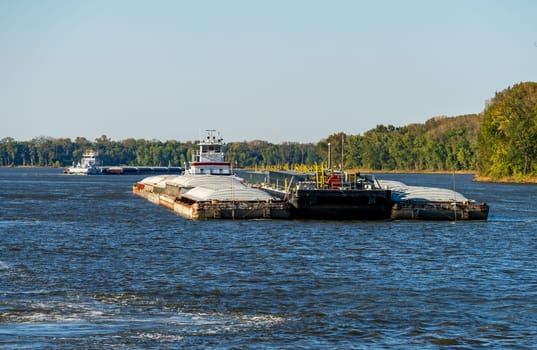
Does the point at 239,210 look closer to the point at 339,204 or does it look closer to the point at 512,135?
the point at 339,204

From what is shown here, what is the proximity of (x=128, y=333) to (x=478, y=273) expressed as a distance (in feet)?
64.0

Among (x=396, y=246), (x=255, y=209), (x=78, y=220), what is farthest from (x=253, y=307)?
(x=78, y=220)

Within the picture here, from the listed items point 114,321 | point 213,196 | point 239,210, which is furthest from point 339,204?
point 114,321

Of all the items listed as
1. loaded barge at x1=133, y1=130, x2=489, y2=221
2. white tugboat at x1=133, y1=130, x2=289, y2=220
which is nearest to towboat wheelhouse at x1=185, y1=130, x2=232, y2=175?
white tugboat at x1=133, y1=130, x2=289, y2=220

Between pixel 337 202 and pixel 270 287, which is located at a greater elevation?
pixel 337 202

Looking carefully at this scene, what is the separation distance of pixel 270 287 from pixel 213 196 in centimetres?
3744

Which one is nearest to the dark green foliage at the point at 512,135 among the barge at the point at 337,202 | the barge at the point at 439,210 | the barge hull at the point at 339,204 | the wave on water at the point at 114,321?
the barge at the point at 439,210

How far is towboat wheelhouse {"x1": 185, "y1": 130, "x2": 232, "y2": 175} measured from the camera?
120 m

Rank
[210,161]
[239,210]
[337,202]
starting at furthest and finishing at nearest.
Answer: [210,161] < [239,210] < [337,202]

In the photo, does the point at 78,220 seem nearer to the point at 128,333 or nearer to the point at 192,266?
the point at 192,266

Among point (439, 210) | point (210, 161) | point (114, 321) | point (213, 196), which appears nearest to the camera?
point (114, 321)

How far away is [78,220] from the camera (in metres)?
76.5

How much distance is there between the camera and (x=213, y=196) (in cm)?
7462

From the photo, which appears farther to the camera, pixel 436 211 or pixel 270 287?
pixel 436 211
